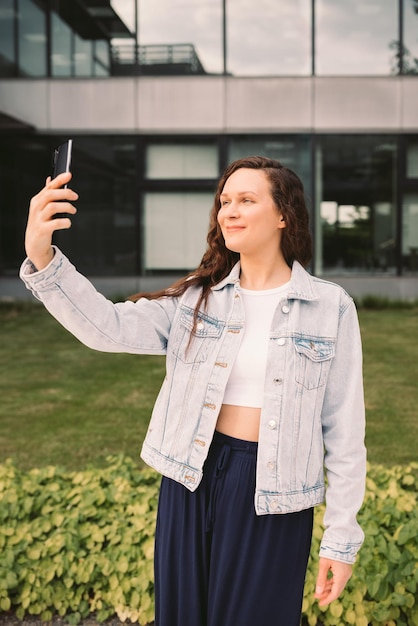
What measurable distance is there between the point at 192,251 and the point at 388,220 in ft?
14.7

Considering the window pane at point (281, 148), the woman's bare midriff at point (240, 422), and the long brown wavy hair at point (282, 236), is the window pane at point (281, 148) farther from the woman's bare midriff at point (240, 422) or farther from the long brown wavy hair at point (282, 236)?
the woman's bare midriff at point (240, 422)

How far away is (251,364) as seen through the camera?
7.45ft

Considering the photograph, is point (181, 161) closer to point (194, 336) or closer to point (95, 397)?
point (95, 397)

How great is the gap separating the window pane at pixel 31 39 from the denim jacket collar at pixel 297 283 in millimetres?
15556

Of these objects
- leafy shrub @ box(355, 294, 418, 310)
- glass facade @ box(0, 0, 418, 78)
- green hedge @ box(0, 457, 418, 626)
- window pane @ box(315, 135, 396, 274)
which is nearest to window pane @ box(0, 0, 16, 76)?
glass facade @ box(0, 0, 418, 78)

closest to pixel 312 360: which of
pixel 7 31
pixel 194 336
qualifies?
pixel 194 336

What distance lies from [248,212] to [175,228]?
14.9 meters

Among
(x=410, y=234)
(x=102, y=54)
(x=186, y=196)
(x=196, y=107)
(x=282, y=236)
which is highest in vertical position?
(x=102, y=54)

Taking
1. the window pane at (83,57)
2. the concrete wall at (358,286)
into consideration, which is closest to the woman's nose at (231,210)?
the concrete wall at (358,286)

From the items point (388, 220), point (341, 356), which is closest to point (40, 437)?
point (341, 356)

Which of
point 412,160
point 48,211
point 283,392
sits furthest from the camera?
point 412,160

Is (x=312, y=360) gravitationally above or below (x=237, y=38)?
below

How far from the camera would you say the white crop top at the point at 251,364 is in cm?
227

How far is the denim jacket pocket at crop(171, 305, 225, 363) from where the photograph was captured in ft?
7.64
